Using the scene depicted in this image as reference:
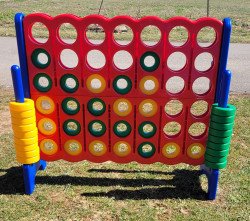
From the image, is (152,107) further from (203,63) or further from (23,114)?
(203,63)

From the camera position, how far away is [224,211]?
131 inches

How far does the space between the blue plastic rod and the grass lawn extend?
1.01 meters

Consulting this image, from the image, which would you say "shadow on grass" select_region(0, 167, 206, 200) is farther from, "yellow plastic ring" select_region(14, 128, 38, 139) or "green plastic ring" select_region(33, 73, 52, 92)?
"green plastic ring" select_region(33, 73, 52, 92)

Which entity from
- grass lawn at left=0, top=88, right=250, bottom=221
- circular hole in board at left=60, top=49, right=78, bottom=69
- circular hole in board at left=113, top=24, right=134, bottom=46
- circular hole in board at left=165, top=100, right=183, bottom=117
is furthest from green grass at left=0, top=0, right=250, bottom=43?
grass lawn at left=0, top=88, right=250, bottom=221

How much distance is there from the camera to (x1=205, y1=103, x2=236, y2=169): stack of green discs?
306 centimetres

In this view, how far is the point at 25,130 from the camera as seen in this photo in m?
3.19

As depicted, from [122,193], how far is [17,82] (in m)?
1.48

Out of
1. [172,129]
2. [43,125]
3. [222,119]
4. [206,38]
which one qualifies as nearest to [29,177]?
[43,125]

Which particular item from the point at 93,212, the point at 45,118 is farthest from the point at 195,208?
the point at 45,118

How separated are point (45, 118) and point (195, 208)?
166 cm

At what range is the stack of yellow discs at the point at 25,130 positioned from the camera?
3.11 m

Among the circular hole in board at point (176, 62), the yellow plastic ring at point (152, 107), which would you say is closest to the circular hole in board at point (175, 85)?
the circular hole in board at point (176, 62)

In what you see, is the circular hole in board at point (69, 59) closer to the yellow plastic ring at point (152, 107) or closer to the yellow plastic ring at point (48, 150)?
the yellow plastic ring at point (48, 150)

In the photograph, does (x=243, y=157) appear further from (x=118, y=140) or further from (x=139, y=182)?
(x=118, y=140)
